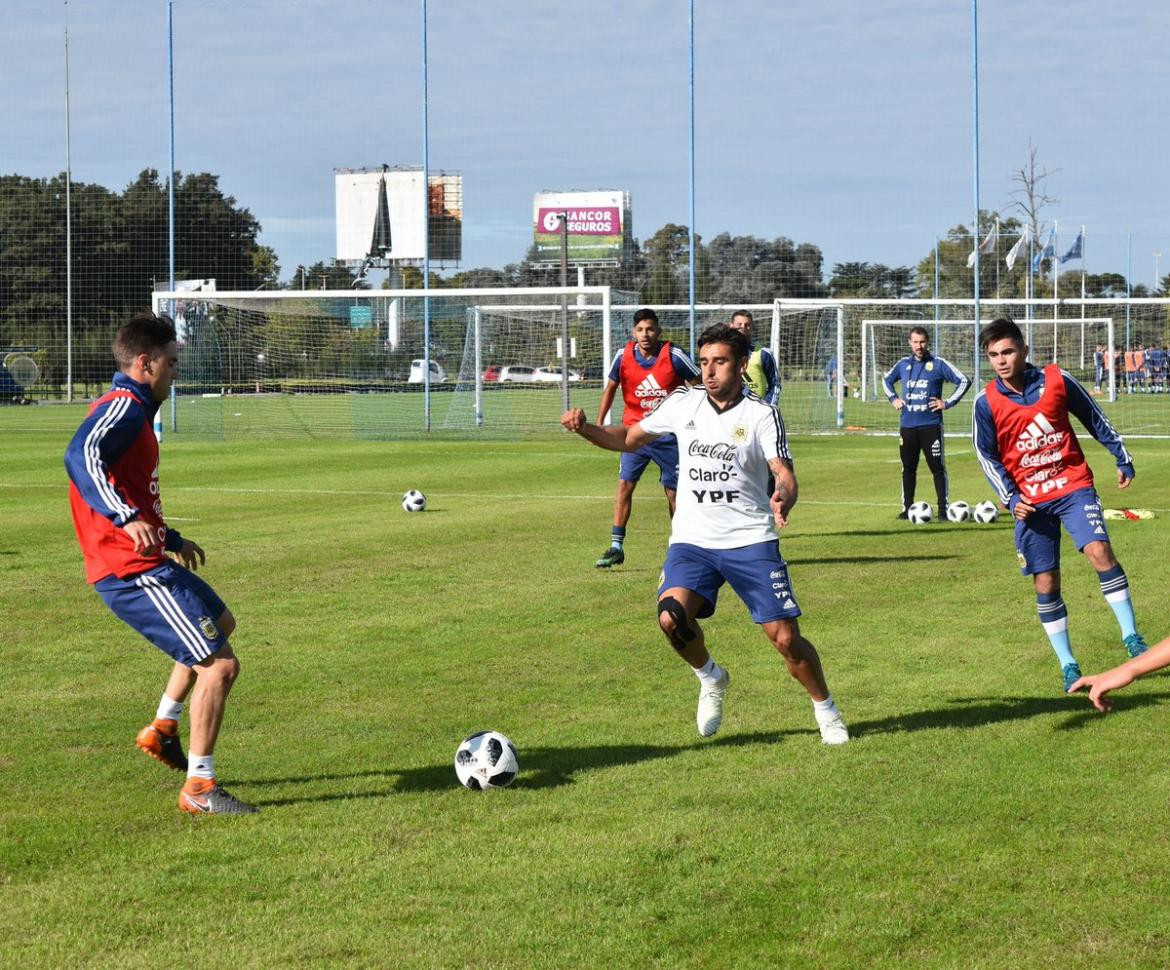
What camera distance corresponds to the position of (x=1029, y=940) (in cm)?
493

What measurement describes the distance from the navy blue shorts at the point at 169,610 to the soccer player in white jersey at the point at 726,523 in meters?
1.90

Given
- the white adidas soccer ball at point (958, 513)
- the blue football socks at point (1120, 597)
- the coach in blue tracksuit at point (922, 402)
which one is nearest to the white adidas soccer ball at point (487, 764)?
the blue football socks at point (1120, 597)

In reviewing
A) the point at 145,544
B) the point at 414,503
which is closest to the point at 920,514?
the point at 414,503

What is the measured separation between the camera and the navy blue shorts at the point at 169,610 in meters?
6.50

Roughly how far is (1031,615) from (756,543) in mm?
4352

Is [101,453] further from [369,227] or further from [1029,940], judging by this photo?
[369,227]

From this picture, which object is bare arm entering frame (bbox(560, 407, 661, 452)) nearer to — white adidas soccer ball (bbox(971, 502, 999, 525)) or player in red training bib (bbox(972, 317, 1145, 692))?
player in red training bib (bbox(972, 317, 1145, 692))

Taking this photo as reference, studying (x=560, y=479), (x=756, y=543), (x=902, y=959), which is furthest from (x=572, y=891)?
(x=560, y=479)

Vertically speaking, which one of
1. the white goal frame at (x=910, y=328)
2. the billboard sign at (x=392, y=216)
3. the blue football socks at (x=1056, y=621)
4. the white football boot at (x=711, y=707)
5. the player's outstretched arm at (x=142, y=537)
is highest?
the billboard sign at (x=392, y=216)

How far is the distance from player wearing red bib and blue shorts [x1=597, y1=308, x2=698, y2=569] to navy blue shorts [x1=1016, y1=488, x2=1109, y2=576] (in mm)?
5196

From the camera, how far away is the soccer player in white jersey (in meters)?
7.42

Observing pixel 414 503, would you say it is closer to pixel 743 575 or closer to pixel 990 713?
pixel 990 713

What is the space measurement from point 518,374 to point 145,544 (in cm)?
3453

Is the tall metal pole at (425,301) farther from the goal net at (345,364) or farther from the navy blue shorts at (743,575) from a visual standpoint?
the navy blue shorts at (743,575)
